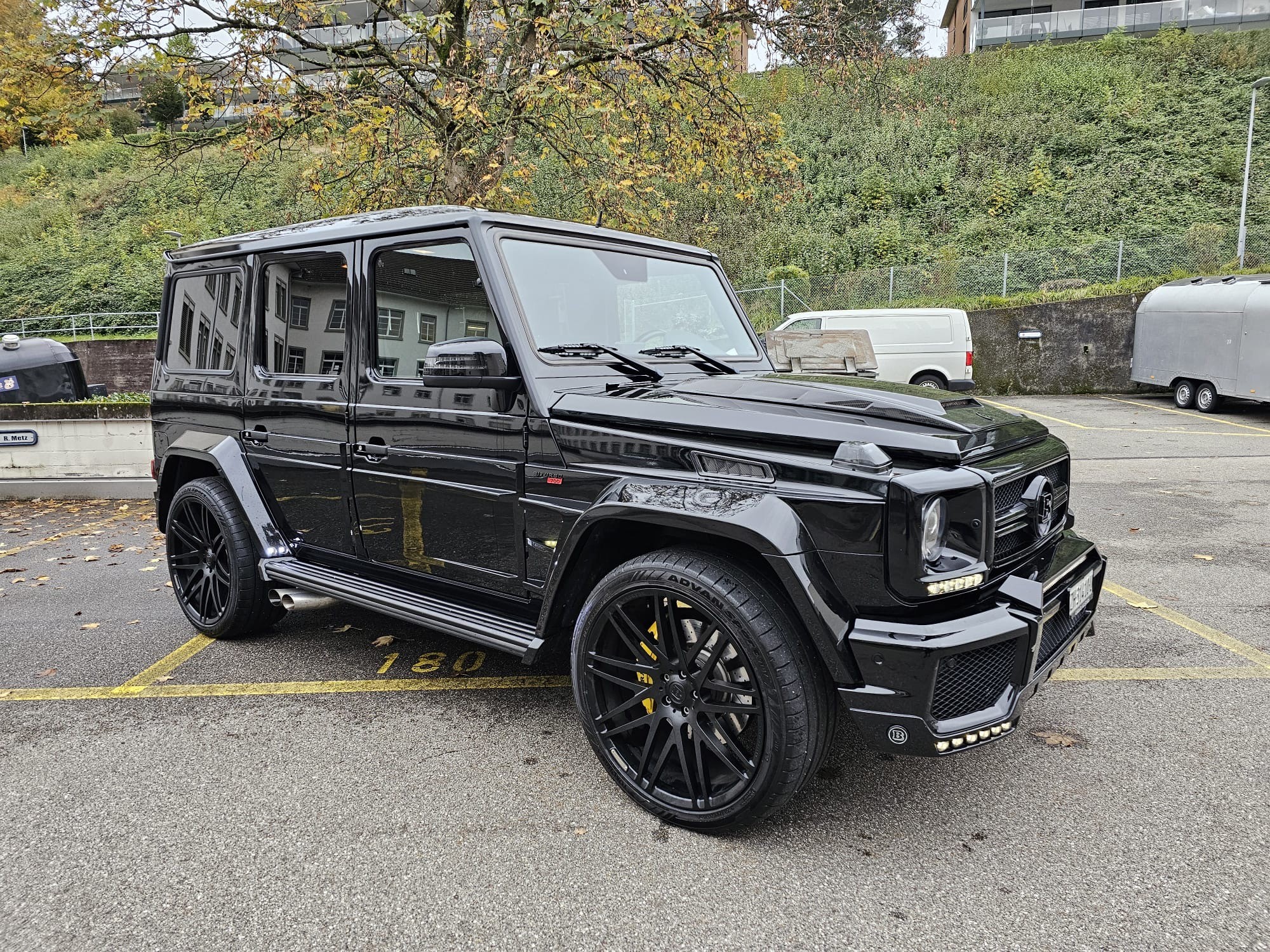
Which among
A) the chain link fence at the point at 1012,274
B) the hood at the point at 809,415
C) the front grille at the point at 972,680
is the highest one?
the chain link fence at the point at 1012,274

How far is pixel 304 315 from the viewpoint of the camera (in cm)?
387

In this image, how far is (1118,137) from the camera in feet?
95.5

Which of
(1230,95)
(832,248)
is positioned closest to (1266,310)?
(832,248)

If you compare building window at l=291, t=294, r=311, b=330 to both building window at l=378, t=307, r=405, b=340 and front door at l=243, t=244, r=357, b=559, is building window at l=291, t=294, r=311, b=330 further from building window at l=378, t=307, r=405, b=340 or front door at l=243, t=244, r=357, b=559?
building window at l=378, t=307, r=405, b=340

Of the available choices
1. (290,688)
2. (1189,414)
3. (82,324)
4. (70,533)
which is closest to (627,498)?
(290,688)

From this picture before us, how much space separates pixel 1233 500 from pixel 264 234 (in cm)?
865

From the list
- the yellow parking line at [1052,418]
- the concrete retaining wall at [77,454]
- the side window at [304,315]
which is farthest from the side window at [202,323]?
the yellow parking line at [1052,418]

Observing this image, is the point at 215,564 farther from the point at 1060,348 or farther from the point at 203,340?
the point at 1060,348

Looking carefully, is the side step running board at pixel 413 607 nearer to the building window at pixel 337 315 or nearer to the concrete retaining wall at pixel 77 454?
the building window at pixel 337 315

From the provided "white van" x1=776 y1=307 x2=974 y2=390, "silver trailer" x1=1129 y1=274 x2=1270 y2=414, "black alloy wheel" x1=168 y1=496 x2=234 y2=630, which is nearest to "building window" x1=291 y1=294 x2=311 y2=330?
"black alloy wheel" x1=168 y1=496 x2=234 y2=630

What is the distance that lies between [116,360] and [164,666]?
89.4ft

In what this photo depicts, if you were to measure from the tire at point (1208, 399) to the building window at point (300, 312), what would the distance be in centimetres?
1701

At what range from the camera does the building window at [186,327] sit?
4535 millimetres

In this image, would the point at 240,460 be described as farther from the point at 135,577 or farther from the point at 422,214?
the point at 135,577
